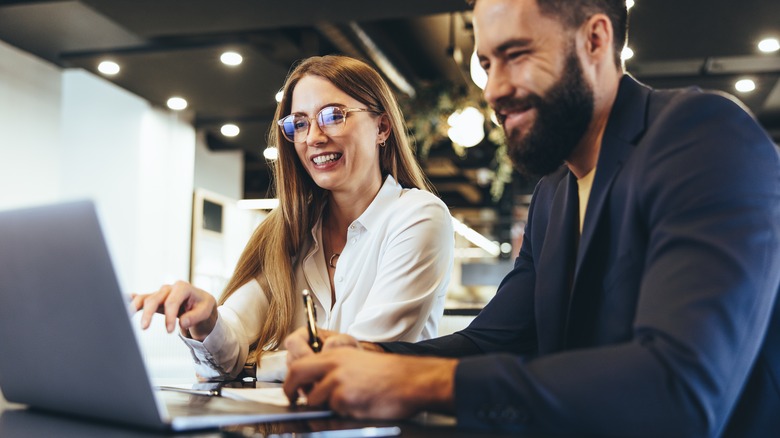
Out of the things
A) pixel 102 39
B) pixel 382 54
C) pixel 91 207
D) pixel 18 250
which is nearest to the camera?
pixel 91 207

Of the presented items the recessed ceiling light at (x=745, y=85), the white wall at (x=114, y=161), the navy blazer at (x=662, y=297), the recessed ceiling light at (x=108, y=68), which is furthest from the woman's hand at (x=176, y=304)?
the recessed ceiling light at (x=745, y=85)

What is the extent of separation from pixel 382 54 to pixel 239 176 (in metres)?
3.72

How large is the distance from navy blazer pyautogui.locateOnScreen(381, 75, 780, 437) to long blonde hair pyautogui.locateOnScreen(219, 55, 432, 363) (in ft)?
2.81

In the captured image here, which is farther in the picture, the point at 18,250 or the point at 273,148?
the point at 273,148

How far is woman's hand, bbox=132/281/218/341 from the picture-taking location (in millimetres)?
1242

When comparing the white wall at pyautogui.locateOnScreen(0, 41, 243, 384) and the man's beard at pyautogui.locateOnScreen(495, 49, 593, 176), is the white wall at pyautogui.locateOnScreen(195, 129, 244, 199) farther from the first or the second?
the man's beard at pyautogui.locateOnScreen(495, 49, 593, 176)

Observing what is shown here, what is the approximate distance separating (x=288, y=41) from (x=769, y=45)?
3.59 meters

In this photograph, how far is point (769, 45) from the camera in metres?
5.52

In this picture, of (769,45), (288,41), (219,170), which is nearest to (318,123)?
(288,41)

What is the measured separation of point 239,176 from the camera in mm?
10078

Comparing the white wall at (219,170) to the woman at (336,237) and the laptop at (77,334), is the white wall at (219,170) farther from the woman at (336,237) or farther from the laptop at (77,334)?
the laptop at (77,334)

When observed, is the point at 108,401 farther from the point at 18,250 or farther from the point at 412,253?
the point at 412,253

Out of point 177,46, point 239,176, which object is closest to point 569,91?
point 177,46

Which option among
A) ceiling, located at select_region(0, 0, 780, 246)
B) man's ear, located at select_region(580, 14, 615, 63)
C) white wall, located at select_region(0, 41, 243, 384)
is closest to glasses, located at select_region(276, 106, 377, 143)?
man's ear, located at select_region(580, 14, 615, 63)
